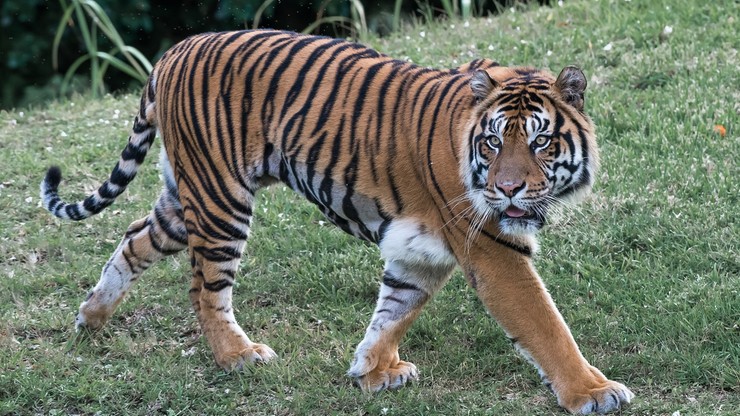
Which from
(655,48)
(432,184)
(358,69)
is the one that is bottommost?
(655,48)

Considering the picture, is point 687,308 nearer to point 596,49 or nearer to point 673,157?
point 673,157

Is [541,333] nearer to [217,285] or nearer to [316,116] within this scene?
[316,116]

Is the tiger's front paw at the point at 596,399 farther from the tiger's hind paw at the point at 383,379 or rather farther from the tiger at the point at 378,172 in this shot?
the tiger's hind paw at the point at 383,379

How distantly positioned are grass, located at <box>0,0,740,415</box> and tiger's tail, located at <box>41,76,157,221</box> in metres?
0.58

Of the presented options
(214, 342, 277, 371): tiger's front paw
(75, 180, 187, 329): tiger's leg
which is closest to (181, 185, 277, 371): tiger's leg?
(214, 342, 277, 371): tiger's front paw

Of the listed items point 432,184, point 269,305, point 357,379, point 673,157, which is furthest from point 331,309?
point 673,157

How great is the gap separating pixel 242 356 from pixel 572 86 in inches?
75.9

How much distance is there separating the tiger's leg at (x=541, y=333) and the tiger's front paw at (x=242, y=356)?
1133 millimetres

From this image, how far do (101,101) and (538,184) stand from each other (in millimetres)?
5694

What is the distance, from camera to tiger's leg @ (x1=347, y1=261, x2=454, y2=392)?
4859 mm

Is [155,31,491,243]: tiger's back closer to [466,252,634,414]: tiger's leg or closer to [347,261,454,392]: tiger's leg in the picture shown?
[347,261,454,392]: tiger's leg

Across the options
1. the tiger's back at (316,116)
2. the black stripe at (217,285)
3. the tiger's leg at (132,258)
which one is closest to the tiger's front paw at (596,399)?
the tiger's back at (316,116)

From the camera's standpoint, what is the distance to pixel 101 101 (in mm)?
9125

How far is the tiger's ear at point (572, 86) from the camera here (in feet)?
14.1
